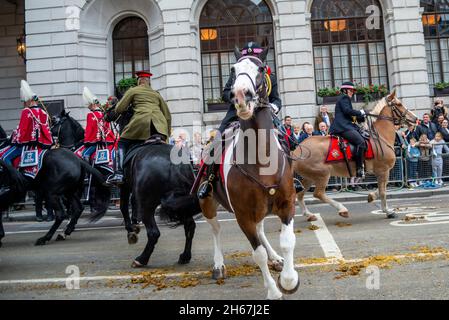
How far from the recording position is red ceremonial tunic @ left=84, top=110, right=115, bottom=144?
1242cm

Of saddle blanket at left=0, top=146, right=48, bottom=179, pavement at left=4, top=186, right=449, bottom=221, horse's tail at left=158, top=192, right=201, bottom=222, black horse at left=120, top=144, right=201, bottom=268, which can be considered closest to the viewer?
horse's tail at left=158, top=192, right=201, bottom=222

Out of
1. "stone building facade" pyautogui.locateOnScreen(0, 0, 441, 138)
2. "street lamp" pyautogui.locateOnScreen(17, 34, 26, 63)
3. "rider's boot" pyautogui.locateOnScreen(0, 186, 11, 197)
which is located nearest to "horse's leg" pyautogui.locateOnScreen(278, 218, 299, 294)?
"rider's boot" pyautogui.locateOnScreen(0, 186, 11, 197)

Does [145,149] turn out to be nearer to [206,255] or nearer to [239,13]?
[206,255]

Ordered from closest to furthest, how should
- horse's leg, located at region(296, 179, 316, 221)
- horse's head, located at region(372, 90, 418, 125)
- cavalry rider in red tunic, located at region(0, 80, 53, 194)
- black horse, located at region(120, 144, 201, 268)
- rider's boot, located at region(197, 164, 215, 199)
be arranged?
rider's boot, located at region(197, 164, 215, 199) → black horse, located at region(120, 144, 201, 268) → cavalry rider in red tunic, located at region(0, 80, 53, 194) → horse's leg, located at region(296, 179, 316, 221) → horse's head, located at region(372, 90, 418, 125)

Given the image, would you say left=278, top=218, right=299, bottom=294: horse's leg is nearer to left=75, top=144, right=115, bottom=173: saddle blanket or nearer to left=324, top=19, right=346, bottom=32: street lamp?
left=75, top=144, right=115, bottom=173: saddle blanket

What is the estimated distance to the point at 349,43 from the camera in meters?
21.3

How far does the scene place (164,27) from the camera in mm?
20328

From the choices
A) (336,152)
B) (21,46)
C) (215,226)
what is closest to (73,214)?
(215,226)

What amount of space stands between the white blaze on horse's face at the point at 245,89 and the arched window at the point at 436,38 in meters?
19.7

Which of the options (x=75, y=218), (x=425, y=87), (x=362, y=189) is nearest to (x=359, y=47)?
(x=425, y=87)

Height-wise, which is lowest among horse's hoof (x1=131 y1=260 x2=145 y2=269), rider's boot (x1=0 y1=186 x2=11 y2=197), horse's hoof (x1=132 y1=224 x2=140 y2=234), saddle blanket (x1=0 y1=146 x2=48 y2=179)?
horse's hoof (x1=131 y1=260 x2=145 y2=269)

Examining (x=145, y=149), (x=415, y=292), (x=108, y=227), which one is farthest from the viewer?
(x=108, y=227)

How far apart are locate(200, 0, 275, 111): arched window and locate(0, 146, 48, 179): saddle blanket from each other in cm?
1210
